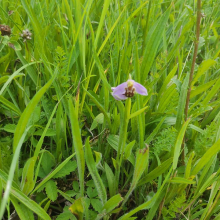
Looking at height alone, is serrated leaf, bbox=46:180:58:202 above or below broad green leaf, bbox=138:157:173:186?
below

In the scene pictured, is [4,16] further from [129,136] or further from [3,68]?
[129,136]

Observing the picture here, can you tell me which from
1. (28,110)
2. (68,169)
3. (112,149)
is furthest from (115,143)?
(28,110)

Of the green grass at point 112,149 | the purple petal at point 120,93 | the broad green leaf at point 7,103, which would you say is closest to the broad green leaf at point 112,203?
the green grass at point 112,149

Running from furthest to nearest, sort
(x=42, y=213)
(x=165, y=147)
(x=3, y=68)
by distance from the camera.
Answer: (x=3, y=68)
(x=165, y=147)
(x=42, y=213)

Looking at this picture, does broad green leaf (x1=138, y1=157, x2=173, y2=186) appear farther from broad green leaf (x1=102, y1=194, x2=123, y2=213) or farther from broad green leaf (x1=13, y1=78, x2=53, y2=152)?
broad green leaf (x1=13, y1=78, x2=53, y2=152)

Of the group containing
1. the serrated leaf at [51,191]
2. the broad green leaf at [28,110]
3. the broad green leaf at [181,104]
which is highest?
the broad green leaf at [28,110]

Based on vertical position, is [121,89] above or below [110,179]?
above

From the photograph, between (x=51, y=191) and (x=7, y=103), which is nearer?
(x=51, y=191)

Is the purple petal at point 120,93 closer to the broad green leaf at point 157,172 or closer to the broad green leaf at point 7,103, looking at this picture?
the broad green leaf at point 157,172

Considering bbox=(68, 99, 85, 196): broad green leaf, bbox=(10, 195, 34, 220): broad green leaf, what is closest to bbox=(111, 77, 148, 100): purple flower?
bbox=(68, 99, 85, 196): broad green leaf

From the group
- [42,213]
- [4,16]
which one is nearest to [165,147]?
[42,213]

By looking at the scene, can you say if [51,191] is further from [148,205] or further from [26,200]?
[148,205]
